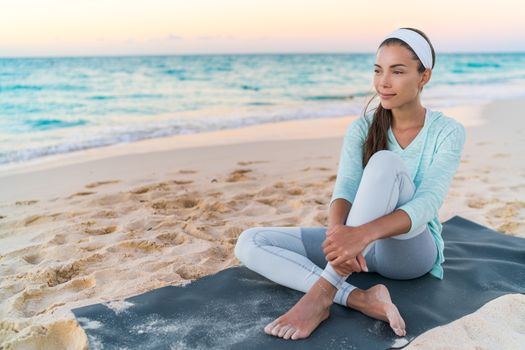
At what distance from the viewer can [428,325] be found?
2.50 m

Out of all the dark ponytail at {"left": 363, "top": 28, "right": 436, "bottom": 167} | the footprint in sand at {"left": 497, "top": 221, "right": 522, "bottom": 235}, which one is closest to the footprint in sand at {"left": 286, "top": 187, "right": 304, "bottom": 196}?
the footprint in sand at {"left": 497, "top": 221, "right": 522, "bottom": 235}

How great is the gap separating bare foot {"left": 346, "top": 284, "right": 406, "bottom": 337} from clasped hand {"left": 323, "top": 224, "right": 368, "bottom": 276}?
26cm

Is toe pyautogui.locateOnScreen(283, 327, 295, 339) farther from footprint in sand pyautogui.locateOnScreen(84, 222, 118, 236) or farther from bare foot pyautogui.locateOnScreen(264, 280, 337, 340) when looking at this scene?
footprint in sand pyautogui.locateOnScreen(84, 222, 118, 236)

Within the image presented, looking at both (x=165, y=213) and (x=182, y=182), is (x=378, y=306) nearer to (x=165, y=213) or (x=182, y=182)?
(x=165, y=213)

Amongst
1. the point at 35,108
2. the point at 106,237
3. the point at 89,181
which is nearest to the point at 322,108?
the point at 35,108

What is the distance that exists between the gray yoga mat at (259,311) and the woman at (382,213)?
0.08 metres

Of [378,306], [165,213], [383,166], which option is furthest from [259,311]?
[165,213]

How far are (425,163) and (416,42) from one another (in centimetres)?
65

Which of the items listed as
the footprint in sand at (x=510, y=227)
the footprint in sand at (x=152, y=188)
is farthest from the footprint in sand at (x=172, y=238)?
the footprint in sand at (x=510, y=227)

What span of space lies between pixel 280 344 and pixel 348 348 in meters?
0.32

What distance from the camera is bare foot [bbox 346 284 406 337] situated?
239 cm

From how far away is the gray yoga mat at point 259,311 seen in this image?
2.35m

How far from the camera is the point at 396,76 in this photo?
2648mm

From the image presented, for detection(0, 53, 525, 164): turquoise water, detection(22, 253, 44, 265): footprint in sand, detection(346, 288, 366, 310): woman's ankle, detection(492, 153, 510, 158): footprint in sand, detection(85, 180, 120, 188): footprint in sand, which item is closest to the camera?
detection(346, 288, 366, 310): woman's ankle
